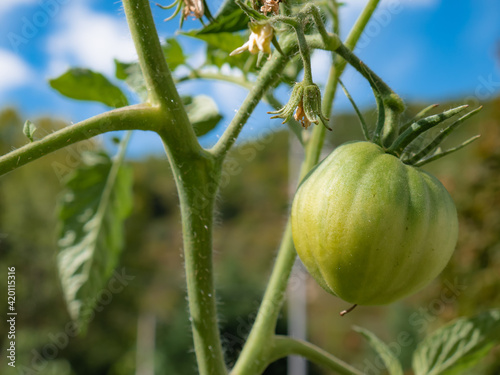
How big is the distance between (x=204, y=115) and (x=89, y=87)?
18cm

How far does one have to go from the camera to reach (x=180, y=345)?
22.8 feet

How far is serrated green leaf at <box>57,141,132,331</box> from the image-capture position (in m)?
0.71

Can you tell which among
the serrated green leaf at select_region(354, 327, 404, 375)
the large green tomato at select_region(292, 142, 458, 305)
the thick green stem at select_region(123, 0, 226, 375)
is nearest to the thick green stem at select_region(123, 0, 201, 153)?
the thick green stem at select_region(123, 0, 226, 375)

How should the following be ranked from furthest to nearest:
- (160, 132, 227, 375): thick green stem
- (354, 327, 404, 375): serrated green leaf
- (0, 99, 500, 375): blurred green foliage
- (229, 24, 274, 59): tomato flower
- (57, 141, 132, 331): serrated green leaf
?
1. (0, 99, 500, 375): blurred green foliage
2. (57, 141, 132, 331): serrated green leaf
3. (354, 327, 404, 375): serrated green leaf
4. (160, 132, 227, 375): thick green stem
5. (229, 24, 274, 59): tomato flower

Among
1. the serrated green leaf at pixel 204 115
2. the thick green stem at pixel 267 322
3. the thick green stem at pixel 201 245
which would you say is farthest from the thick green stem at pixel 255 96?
the serrated green leaf at pixel 204 115

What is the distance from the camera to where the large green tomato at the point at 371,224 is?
Result: 358 mm

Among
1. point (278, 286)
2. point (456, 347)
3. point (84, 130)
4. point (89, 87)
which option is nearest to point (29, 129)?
point (84, 130)

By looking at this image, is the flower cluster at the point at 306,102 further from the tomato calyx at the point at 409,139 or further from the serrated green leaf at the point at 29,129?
the serrated green leaf at the point at 29,129

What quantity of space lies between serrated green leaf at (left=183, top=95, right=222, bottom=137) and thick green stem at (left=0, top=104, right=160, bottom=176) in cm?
31

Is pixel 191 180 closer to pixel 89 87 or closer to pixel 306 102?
pixel 306 102

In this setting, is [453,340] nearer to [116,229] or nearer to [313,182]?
[313,182]

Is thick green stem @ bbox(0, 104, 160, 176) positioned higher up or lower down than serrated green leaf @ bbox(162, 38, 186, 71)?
lower down

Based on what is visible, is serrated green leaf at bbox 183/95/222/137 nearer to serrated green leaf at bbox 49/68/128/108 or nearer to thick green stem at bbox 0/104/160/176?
serrated green leaf at bbox 49/68/128/108

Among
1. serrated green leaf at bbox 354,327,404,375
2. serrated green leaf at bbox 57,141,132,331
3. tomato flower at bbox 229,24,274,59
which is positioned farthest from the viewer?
serrated green leaf at bbox 57,141,132,331
